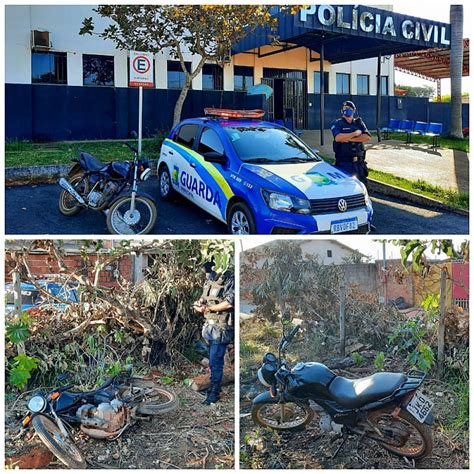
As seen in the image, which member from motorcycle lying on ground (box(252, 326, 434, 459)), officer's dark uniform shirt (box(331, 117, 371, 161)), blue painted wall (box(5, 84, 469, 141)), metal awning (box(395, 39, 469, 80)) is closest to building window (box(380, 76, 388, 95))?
metal awning (box(395, 39, 469, 80))

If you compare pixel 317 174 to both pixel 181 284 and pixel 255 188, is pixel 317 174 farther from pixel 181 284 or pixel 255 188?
pixel 181 284

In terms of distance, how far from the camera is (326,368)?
459cm

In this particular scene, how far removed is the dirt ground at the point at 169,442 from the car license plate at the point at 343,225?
1.69 metres

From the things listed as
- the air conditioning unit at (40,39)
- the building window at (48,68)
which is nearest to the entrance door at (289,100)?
the building window at (48,68)

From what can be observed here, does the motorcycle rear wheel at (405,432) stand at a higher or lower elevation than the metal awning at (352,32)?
lower

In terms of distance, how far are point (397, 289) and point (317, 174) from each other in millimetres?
1435

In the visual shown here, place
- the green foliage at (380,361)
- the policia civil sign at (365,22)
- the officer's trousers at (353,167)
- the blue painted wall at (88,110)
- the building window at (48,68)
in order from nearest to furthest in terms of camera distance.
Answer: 1. the green foliage at (380,361)
2. the officer's trousers at (353,167)
3. the policia civil sign at (365,22)
4. the blue painted wall at (88,110)
5. the building window at (48,68)

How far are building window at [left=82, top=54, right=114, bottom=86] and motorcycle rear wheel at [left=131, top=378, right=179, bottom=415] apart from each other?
32.4 feet

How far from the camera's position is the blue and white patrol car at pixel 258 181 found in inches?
196

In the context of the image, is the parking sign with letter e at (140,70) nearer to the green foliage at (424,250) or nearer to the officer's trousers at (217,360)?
the officer's trousers at (217,360)

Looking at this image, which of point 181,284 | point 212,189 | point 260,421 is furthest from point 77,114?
point 260,421

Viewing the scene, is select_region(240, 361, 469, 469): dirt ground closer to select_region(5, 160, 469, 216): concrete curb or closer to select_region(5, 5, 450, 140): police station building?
select_region(5, 160, 469, 216): concrete curb

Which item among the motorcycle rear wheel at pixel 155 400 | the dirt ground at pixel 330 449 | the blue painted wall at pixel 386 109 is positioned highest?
the blue painted wall at pixel 386 109

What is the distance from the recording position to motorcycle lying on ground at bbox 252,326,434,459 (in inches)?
172
